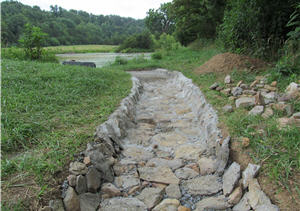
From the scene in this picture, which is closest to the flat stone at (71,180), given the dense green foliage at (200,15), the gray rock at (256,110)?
the gray rock at (256,110)

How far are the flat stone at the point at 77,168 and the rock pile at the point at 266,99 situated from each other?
2.12m

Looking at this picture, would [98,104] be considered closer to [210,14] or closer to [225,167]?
[225,167]

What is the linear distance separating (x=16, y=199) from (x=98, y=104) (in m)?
2.37

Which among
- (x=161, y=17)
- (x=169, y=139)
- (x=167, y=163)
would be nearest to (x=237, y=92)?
(x=169, y=139)

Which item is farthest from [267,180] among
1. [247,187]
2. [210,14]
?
[210,14]

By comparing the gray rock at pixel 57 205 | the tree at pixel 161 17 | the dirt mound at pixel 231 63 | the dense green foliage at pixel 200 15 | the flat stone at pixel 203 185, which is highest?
the tree at pixel 161 17

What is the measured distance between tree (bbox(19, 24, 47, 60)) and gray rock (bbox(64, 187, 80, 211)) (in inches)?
272

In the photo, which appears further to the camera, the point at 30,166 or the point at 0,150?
the point at 0,150

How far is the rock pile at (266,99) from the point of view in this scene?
252 cm

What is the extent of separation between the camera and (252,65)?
16.8 feet

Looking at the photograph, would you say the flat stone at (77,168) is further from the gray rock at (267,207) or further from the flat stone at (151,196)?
the gray rock at (267,207)

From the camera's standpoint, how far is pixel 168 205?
1.84 m

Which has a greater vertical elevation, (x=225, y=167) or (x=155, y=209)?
(x=225, y=167)

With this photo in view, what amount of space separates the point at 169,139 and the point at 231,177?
1247 millimetres
